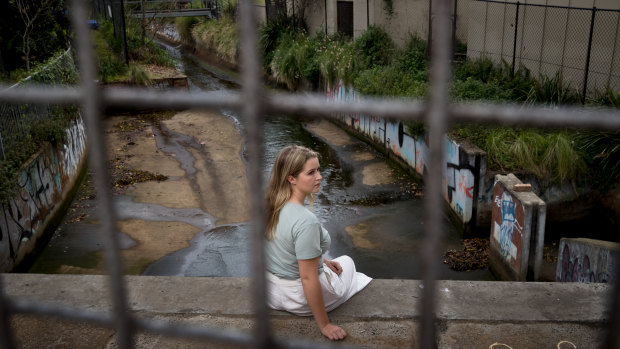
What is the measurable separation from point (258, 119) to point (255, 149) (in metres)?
0.05

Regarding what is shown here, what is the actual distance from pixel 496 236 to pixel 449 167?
6.75 ft

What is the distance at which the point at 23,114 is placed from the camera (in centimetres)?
795

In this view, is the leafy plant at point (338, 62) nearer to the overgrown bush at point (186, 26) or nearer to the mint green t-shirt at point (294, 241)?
the mint green t-shirt at point (294, 241)

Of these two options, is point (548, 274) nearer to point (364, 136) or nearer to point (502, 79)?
point (502, 79)

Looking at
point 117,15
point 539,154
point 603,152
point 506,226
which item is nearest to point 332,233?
point 506,226

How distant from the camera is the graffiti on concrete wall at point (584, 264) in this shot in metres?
Result: 5.10

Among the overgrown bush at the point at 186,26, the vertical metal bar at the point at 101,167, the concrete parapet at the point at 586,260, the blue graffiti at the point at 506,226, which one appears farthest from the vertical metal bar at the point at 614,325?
the overgrown bush at the point at 186,26

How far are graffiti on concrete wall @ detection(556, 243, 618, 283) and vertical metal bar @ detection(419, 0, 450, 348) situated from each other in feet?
14.7

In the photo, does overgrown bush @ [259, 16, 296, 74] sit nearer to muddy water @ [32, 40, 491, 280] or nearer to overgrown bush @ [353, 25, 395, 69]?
overgrown bush @ [353, 25, 395, 69]

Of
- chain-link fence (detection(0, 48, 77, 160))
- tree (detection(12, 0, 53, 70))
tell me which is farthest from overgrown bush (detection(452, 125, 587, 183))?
tree (detection(12, 0, 53, 70))

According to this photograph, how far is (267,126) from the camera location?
1501 cm

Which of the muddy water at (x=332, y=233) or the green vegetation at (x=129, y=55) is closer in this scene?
the muddy water at (x=332, y=233)

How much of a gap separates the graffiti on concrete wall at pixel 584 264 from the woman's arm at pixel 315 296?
2.98 m

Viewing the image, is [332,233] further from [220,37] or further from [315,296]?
[220,37]
